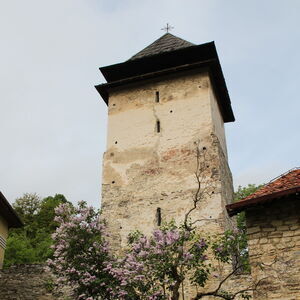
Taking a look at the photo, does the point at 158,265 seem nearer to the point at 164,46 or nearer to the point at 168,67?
the point at 168,67

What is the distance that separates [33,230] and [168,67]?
1660cm

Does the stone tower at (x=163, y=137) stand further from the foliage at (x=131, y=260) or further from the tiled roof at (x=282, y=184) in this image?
the tiled roof at (x=282, y=184)

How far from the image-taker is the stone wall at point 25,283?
12.8 metres

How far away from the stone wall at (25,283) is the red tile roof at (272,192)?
7158 millimetres

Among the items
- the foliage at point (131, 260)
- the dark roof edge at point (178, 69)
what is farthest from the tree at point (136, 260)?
the dark roof edge at point (178, 69)

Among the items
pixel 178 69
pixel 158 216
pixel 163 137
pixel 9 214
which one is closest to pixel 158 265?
pixel 158 216

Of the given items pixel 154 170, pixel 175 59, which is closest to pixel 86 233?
pixel 154 170

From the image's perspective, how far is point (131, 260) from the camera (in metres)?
8.06

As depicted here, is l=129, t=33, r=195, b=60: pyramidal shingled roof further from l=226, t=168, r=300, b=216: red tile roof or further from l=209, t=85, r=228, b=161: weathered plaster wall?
l=226, t=168, r=300, b=216: red tile roof

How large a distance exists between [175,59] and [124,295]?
35.3 feet

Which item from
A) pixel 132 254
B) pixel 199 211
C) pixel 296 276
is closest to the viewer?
pixel 296 276

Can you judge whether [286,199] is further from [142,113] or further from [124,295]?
[142,113]

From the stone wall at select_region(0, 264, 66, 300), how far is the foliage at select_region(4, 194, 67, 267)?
836cm

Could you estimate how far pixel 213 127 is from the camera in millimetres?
15094
